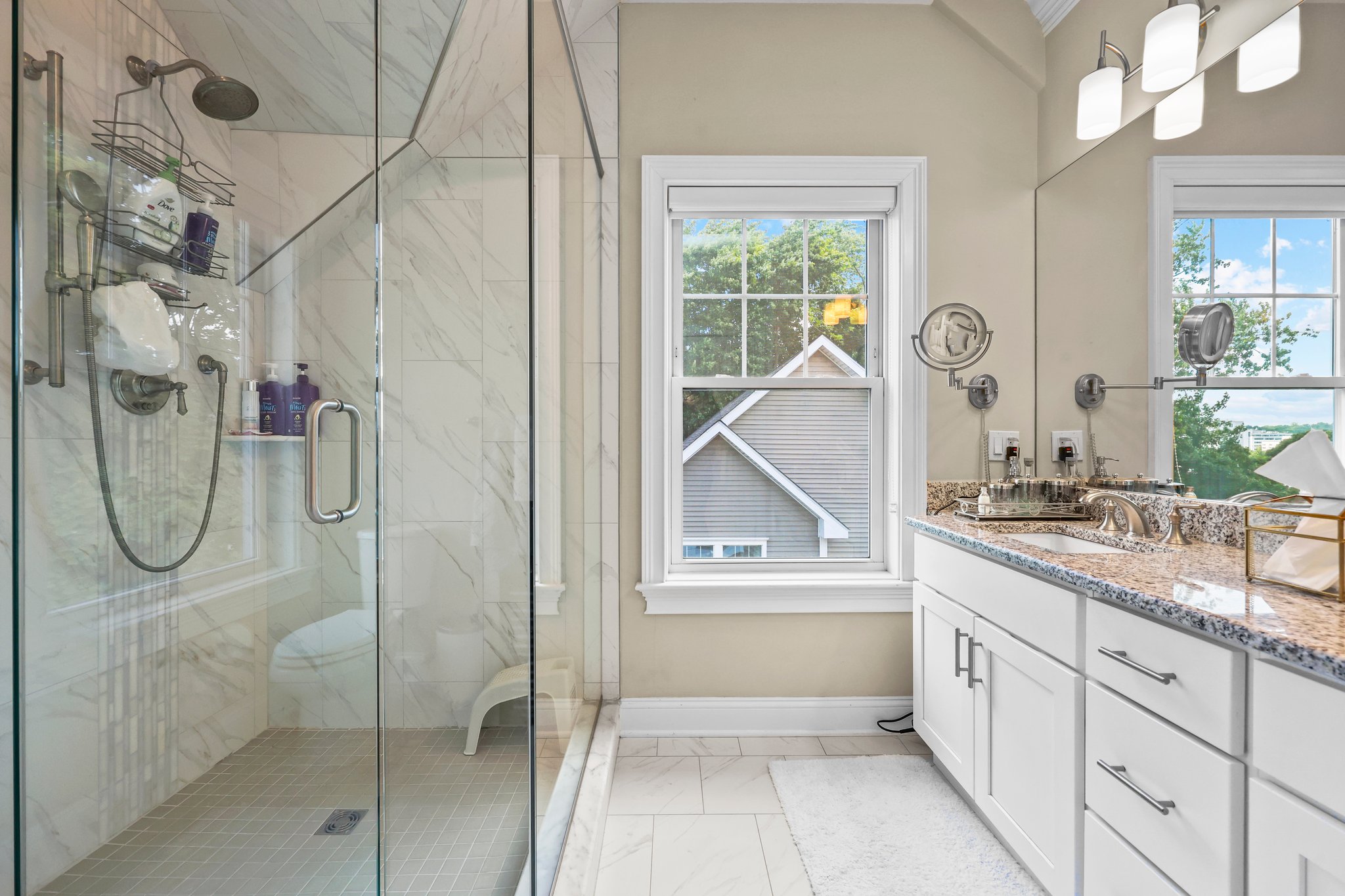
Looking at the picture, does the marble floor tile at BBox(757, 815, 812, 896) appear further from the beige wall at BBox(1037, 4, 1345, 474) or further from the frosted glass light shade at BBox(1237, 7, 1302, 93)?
the frosted glass light shade at BBox(1237, 7, 1302, 93)

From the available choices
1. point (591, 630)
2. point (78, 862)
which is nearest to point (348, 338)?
point (78, 862)

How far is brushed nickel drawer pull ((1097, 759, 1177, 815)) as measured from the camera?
1.07 meters

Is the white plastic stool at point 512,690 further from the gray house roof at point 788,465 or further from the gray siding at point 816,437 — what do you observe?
the gray siding at point 816,437

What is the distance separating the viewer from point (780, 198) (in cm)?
236

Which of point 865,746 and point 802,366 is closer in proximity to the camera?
point 865,746

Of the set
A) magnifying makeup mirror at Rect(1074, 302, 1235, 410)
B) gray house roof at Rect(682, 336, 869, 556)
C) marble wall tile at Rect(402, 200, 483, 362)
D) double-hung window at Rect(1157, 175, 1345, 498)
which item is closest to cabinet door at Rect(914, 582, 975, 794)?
gray house roof at Rect(682, 336, 869, 556)

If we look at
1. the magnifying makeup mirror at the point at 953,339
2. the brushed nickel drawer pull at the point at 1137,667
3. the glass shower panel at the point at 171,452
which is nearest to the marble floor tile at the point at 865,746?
the brushed nickel drawer pull at the point at 1137,667

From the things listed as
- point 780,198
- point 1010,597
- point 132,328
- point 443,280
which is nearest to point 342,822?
point 132,328

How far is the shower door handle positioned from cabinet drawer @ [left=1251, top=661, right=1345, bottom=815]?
1.29 metres

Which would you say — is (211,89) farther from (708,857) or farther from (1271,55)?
(1271,55)

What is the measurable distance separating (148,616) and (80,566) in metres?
0.09

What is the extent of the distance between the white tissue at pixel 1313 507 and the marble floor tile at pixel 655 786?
1.50m

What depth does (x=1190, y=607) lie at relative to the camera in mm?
1017

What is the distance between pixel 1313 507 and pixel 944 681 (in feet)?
3.34
